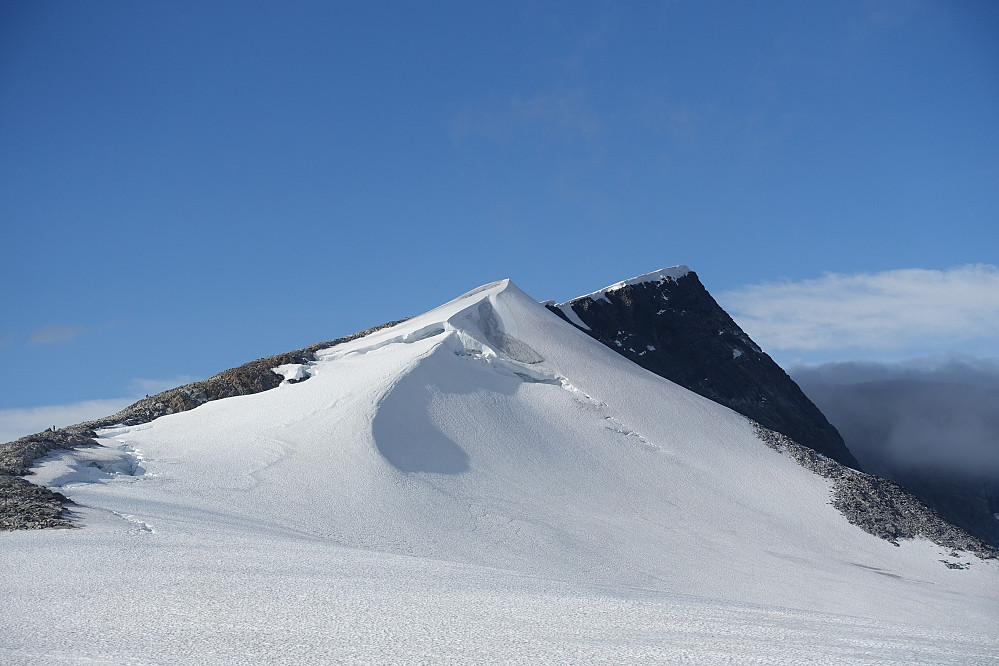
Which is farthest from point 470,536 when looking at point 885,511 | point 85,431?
point 885,511

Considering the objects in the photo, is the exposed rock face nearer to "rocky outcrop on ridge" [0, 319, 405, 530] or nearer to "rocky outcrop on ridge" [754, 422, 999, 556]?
"rocky outcrop on ridge" [754, 422, 999, 556]

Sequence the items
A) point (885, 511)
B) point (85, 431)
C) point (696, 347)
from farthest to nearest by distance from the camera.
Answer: point (696, 347) → point (885, 511) → point (85, 431)

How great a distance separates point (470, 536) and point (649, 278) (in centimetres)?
2414

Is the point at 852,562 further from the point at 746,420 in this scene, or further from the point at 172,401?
the point at 172,401

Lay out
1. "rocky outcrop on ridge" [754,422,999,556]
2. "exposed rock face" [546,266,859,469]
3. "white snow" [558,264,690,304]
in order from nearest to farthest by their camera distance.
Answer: "rocky outcrop on ridge" [754,422,999,556] < "exposed rock face" [546,266,859,469] < "white snow" [558,264,690,304]

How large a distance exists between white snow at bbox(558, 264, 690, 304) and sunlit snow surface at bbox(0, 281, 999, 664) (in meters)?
8.25

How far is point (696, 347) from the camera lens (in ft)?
108

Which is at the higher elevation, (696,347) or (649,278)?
→ (649,278)

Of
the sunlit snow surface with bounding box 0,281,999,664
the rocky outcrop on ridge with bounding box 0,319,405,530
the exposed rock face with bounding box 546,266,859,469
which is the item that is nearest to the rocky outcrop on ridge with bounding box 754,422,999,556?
the sunlit snow surface with bounding box 0,281,999,664

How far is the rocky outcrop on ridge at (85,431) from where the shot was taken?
922 centimetres

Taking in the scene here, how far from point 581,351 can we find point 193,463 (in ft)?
38.1

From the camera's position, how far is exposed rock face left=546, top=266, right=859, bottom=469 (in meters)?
30.4

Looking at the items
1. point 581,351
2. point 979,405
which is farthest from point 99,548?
point 979,405

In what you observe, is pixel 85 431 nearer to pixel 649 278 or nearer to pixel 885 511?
pixel 885 511
